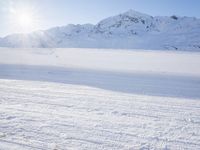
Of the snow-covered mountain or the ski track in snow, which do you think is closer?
the ski track in snow

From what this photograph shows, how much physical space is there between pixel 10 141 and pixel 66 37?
171059 millimetres

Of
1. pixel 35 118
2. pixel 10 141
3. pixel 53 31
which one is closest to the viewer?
pixel 10 141

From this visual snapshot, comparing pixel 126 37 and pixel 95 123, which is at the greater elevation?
pixel 126 37

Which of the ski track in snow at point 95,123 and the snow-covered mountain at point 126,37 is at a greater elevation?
the snow-covered mountain at point 126,37

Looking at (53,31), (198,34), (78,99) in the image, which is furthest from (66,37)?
(78,99)

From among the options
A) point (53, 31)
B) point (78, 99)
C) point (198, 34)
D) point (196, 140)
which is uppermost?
point (53, 31)

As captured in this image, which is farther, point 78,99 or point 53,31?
point 53,31

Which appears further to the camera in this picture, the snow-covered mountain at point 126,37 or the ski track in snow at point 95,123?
the snow-covered mountain at point 126,37

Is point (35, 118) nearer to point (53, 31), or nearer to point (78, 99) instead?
point (78, 99)

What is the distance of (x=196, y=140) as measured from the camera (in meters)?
4.23

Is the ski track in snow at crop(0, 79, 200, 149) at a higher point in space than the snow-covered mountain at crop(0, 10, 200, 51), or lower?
lower

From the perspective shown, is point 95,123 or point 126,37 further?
point 126,37

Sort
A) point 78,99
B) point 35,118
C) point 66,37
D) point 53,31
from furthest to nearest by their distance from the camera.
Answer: point 53,31 < point 66,37 < point 78,99 < point 35,118

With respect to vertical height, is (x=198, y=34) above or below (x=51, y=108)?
above
